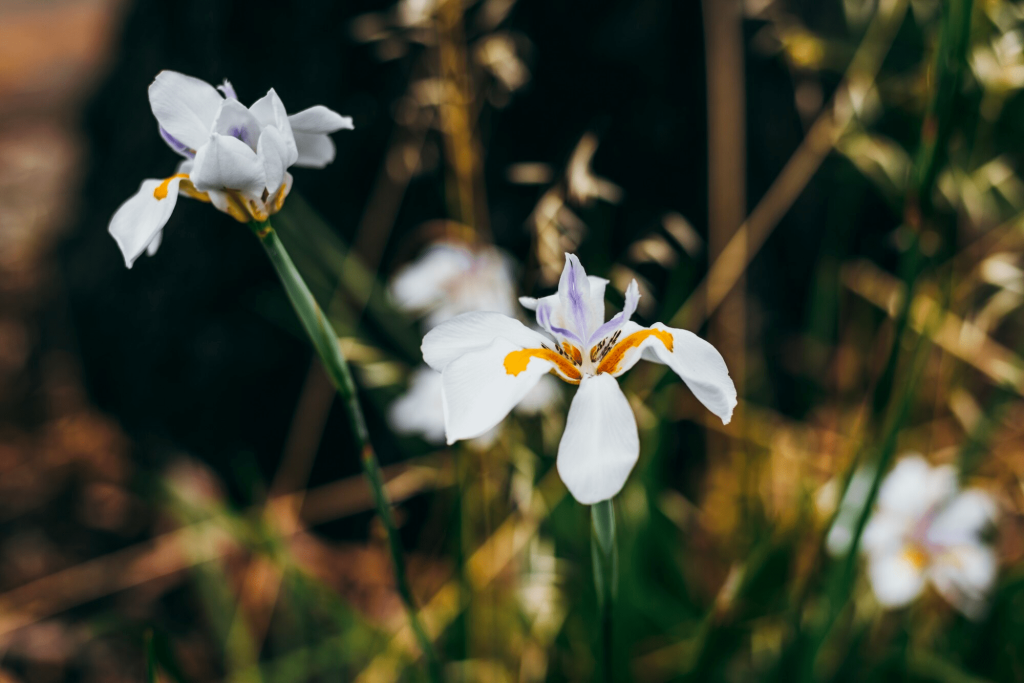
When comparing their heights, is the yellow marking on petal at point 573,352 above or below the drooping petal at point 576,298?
below

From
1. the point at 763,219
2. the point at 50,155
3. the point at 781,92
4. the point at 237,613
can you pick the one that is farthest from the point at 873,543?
the point at 50,155

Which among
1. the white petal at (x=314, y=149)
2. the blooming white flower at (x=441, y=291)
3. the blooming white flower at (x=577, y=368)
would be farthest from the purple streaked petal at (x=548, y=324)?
the blooming white flower at (x=441, y=291)

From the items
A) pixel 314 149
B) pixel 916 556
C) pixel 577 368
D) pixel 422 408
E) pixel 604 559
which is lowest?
pixel 916 556

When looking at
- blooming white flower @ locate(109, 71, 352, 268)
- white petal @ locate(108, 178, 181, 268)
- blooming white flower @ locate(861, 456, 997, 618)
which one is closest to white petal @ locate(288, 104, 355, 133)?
blooming white flower @ locate(109, 71, 352, 268)

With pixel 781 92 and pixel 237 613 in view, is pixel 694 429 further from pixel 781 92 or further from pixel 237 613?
pixel 237 613

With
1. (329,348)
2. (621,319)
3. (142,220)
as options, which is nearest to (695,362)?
(621,319)

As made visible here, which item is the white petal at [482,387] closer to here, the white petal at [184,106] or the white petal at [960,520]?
the white petal at [184,106]

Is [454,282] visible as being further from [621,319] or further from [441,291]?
[621,319]
